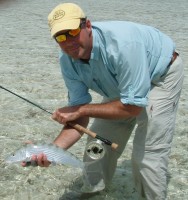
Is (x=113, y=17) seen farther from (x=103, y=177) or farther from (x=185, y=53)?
(x=103, y=177)

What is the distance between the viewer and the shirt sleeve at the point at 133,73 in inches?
118

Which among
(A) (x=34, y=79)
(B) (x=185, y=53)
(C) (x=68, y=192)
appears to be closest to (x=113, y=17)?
(B) (x=185, y=53)

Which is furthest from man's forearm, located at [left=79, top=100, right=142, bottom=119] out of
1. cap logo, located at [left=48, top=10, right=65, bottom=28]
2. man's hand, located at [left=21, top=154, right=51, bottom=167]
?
cap logo, located at [left=48, top=10, right=65, bottom=28]

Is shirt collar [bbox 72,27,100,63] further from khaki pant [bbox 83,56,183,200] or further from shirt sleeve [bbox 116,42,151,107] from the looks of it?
khaki pant [bbox 83,56,183,200]

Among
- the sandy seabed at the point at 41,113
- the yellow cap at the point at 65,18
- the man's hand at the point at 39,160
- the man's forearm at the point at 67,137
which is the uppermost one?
the yellow cap at the point at 65,18

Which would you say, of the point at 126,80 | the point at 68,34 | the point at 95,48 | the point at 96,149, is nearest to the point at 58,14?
the point at 68,34

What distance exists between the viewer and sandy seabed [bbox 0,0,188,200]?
14.4 feet

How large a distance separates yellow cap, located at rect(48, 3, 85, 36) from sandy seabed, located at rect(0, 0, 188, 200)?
1946mm

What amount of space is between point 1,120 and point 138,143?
306 cm

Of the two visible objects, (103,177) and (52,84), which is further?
(52,84)

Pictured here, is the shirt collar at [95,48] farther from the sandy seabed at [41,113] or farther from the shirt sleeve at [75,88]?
the sandy seabed at [41,113]

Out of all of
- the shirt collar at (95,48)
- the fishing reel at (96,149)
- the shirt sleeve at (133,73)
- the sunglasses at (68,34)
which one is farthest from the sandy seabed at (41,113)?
the sunglasses at (68,34)

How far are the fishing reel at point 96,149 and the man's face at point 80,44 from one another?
2.50ft

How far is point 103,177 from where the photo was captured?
4.06m
